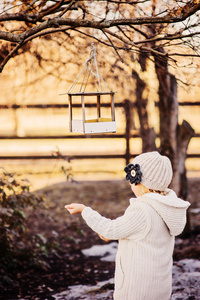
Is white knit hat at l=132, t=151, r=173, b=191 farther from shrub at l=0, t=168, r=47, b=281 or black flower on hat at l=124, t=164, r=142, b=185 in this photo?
shrub at l=0, t=168, r=47, b=281

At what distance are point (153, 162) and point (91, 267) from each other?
2.93m

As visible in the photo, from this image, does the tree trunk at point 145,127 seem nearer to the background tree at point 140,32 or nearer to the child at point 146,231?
the background tree at point 140,32

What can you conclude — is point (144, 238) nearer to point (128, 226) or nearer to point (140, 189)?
point (128, 226)

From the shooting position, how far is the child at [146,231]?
6.97ft

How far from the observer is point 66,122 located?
1680 cm

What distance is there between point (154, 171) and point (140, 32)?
168 cm

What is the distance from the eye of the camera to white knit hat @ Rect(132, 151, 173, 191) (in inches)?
85.7

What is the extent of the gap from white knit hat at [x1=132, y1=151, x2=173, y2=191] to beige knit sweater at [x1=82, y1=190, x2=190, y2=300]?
0.06m

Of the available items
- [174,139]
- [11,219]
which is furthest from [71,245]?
[174,139]

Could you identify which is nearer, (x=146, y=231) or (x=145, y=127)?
(x=146, y=231)

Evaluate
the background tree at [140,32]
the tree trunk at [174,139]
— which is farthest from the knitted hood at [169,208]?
the tree trunk at [174,139]

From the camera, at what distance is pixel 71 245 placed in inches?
224

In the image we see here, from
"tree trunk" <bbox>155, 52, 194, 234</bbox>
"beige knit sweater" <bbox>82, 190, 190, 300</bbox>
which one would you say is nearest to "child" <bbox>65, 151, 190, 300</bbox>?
"beige knit sweater" <bbox>82, 190, 190, 300</bbox>

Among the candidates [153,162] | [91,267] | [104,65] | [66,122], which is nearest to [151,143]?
[104,65]
